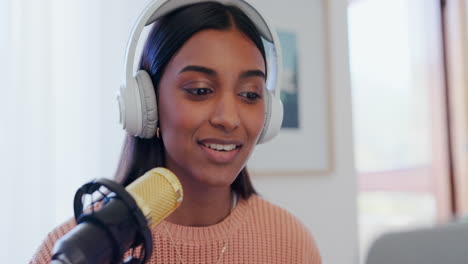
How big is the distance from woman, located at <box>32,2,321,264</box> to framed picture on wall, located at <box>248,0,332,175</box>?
0.75 metres

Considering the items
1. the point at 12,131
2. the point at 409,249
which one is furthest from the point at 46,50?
the point at 409,249

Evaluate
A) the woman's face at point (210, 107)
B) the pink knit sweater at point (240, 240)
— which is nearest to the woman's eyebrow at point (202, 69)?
the woman's face at point (210, 107)

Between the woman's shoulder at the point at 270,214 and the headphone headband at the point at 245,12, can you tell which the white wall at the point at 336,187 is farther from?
the headphone headband at the point at 245,12

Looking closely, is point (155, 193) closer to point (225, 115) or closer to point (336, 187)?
point (225, 115)

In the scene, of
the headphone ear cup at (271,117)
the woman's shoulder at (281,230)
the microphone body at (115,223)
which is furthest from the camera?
the woman's shoulder at (281,230)

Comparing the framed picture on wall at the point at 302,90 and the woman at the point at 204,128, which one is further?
the framed picture on wall at the point at 302,90

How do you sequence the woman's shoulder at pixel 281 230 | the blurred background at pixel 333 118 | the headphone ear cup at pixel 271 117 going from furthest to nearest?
the blurred background at pixel 333 118 → the woman's shoulder at pixel 281 230 → the headphone ear cup at pixel 271 117

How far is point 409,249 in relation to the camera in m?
0.24

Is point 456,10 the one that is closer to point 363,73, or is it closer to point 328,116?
point 363,73

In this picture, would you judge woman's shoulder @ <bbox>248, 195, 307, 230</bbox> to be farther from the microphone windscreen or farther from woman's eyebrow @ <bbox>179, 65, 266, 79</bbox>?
the microphone windscreen

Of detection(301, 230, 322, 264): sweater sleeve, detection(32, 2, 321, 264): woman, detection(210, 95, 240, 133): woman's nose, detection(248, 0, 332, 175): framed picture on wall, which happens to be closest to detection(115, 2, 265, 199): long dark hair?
detection(32, 2, 321, 264): woman

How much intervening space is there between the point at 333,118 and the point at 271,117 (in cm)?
104

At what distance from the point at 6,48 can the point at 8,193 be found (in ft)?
1.15

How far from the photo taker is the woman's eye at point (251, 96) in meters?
0.81
